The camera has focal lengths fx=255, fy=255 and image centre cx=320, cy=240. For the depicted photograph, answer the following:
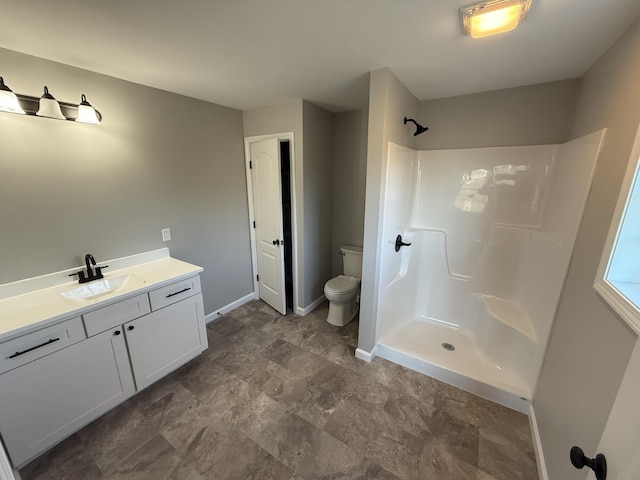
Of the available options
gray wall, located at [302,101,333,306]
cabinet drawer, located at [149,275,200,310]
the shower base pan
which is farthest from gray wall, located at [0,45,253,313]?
the shower base pan

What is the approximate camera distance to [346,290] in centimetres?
268

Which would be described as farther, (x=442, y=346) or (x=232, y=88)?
(x=442, y=346)

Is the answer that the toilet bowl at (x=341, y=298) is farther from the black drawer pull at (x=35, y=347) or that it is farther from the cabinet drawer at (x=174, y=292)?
the black drawer pull at (x=35, y=347)

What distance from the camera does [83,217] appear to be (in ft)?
6.05

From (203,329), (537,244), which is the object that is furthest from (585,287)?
(203,329)

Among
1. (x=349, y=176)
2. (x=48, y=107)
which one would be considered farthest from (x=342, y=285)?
(x=48, y=107)

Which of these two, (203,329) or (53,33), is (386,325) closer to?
(203,329)

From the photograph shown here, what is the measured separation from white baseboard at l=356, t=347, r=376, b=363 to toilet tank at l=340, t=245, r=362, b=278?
91 cm

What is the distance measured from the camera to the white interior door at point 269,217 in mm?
2703

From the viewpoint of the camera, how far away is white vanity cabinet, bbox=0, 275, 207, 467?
133 cm

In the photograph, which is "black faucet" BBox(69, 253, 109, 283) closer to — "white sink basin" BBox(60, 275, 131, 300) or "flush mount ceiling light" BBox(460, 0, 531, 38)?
"white sink basin" BBox(60, 275, 131, 300)

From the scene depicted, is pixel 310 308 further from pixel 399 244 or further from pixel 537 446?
pixel 537 446

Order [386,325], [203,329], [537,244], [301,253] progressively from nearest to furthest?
[537,244] < [203,329] < [386,325] < [301,253]

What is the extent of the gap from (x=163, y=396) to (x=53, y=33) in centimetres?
230
